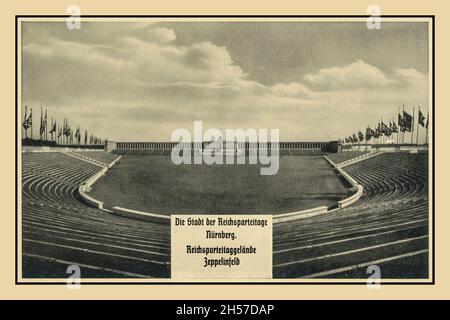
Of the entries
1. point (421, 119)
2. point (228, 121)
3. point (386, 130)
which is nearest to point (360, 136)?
point (386, 130)

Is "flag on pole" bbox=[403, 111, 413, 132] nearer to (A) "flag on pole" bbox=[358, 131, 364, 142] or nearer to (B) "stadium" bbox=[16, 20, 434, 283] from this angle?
(B) "stadium" bbox=[16, 20, 434, 283]

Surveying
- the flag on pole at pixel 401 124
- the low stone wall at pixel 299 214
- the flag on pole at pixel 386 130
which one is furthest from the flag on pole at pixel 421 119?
the low stone wall at pixel 299 214

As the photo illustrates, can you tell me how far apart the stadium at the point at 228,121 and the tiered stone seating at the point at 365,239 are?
0.08 feet

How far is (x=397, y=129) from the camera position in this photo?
10.3m

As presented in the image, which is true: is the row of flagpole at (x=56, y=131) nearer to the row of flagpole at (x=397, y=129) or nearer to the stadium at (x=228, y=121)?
the stadium at (x=228, y=121)

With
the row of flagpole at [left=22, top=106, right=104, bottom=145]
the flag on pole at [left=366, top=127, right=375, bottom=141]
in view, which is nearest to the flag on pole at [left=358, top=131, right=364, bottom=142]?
the flag on pole at [left=366, top=127, right=375, bottom=141]

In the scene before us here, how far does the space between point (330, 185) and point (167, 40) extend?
5.89 meters

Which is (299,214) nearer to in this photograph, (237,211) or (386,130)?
(237,211)

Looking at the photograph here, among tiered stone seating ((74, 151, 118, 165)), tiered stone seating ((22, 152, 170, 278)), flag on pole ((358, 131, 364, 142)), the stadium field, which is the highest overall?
flag on pole ((358, 131, 364, 142))

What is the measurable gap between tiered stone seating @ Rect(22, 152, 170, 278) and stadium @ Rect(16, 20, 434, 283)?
0.03 meters

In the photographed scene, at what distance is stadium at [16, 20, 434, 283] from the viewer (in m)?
7.71

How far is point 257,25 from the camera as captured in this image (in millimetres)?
8242

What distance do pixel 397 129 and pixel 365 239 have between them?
3827 millimetres
